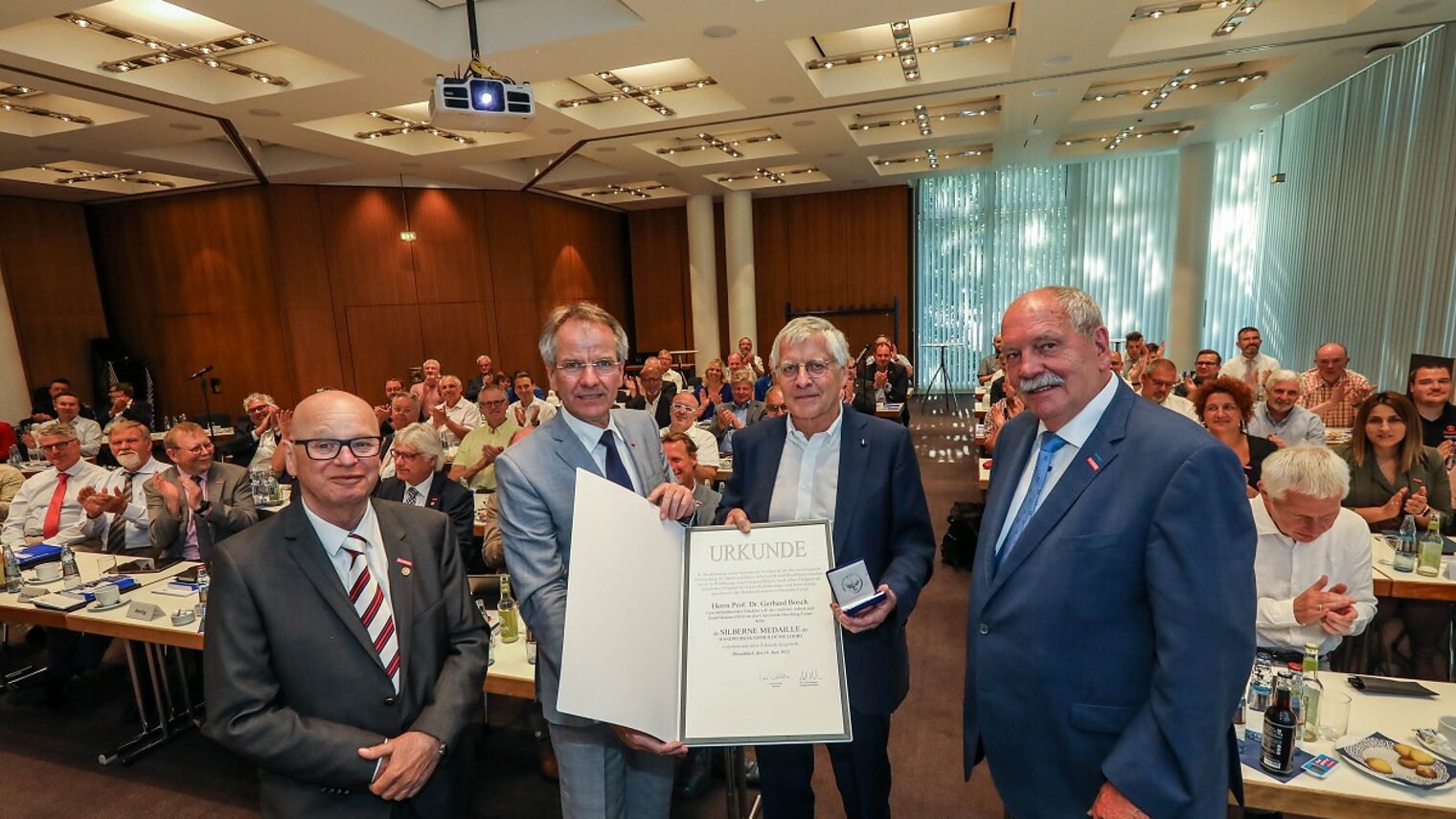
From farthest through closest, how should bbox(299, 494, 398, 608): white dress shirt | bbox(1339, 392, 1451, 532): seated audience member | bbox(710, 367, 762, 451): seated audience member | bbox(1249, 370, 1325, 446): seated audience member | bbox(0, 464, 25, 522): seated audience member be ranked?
bbox(710, 367, 762, 451): seated audience member < bbox(0, 464, 25, 522): seated audience member < bbox(1249, 370, 1325, 446): seated audience member < bbox(1339, 392, 1451, 532): seated audience member < bbox(299, 494, 398, 608): white dress shirt

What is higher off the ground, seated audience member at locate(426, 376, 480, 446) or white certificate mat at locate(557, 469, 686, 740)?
white certificate mat at locate(557, 469, 686, 740)

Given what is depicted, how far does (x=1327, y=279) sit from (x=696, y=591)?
35.3 ft

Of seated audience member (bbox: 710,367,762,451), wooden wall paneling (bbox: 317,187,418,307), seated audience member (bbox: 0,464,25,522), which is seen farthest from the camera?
wooden wall paneling (bbox: 317,187,418,307)

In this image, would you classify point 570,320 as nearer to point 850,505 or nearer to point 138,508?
point 850,505

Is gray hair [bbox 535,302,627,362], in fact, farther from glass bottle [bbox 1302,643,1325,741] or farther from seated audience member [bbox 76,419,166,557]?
seated audience member [bbox 76,419,166,557]

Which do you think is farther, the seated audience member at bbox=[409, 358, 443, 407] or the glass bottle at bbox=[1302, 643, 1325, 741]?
the seated audience member at bbox=[409, 358, 443, 407]

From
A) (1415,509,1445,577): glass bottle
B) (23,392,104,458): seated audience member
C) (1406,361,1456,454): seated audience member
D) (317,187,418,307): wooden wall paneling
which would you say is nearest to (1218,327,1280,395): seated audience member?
(1406,361,1456,454): seated audience member

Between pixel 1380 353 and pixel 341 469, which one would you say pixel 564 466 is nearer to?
pixel 341 469

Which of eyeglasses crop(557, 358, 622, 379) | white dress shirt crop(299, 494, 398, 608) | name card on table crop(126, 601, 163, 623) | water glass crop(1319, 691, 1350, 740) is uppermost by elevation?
eyeglasses crop(557, 358, 622, 379)

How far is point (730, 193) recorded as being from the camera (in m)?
14.1

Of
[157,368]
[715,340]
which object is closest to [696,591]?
[715,340]

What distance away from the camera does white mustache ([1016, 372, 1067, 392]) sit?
62.9 inches

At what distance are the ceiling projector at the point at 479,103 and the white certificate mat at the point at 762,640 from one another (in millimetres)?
4280

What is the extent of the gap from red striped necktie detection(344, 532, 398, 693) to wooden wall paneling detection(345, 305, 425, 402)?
10.8m
